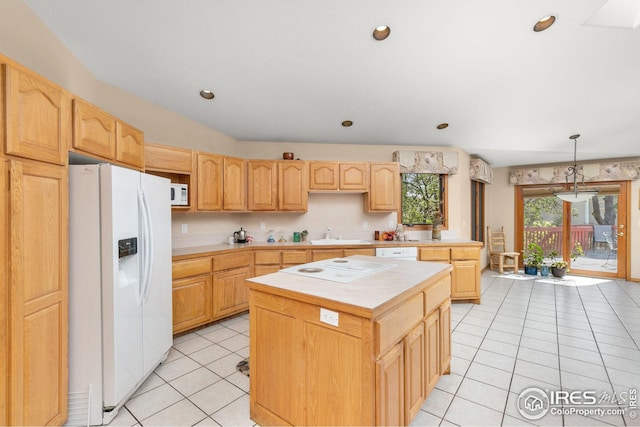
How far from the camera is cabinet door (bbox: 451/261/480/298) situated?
13.0 ft

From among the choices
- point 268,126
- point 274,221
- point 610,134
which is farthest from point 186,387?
point 610,134

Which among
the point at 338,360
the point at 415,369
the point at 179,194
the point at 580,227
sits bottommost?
the point at 415,369

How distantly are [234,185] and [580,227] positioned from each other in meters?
7.02

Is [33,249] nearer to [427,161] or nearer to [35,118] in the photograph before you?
[35,118]

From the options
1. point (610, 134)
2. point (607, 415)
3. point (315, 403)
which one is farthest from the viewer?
point (610, 134)

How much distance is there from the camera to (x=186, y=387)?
6.88ft

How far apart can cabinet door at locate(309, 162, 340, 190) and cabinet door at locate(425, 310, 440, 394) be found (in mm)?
2594

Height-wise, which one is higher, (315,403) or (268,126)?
(268,126)

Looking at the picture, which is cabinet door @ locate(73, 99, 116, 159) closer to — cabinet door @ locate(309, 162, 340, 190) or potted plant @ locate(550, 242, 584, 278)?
cabinet door @ locate(309, 162, 340, 190)

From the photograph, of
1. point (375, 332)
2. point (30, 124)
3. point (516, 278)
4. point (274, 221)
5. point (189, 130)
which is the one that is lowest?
point (516, 278)

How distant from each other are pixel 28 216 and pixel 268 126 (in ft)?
9.62

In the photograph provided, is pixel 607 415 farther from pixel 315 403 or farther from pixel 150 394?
pixel 150 394

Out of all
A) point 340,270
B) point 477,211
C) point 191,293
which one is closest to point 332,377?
point 340,270

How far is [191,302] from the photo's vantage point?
296cm
